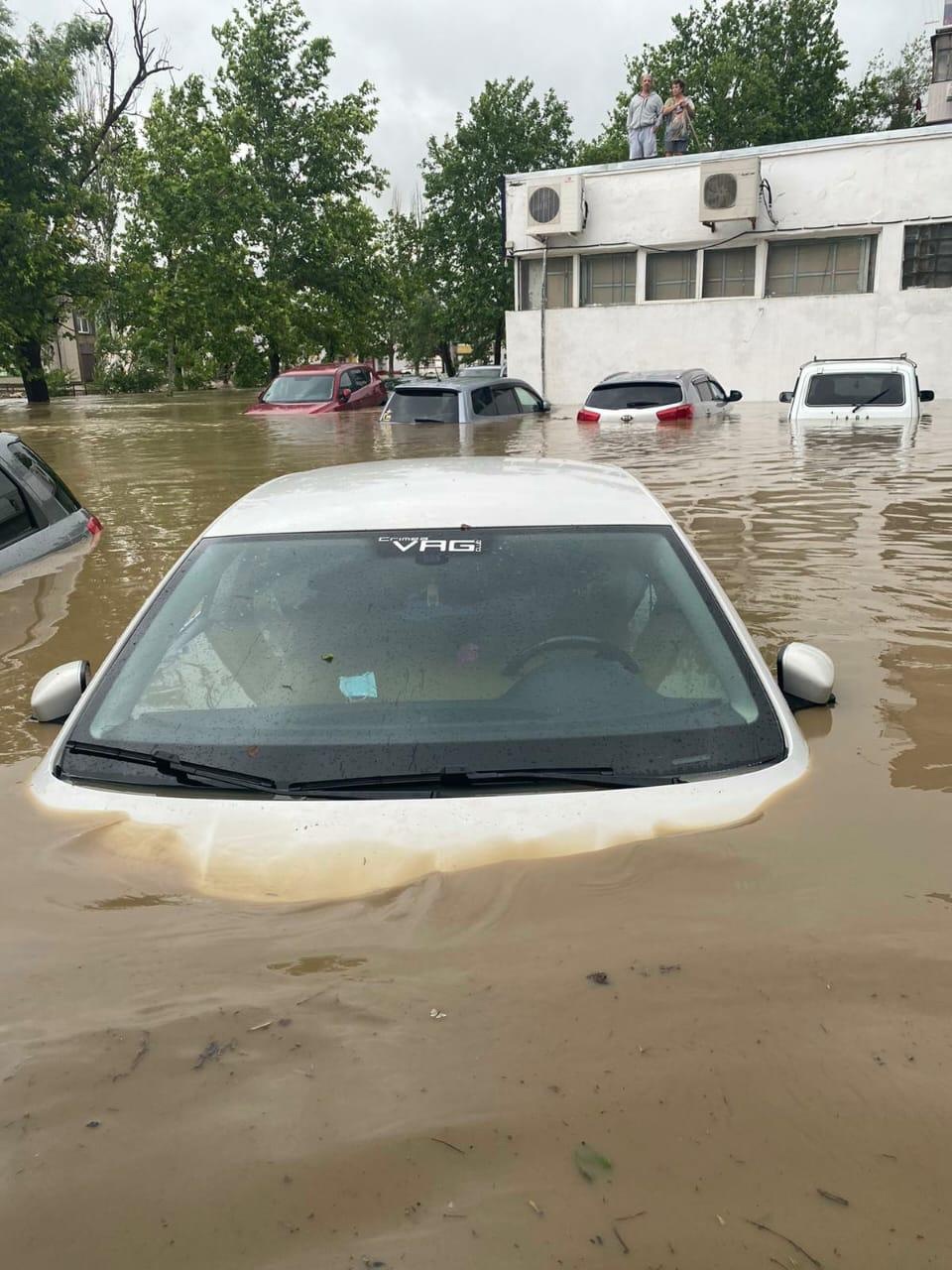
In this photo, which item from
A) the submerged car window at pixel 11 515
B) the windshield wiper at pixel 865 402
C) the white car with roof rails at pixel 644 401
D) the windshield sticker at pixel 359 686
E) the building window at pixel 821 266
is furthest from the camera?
the building window at pixel 821 266

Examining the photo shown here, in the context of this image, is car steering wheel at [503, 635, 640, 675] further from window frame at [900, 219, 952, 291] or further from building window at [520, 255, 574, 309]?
building window at [520, 255, 574, 309]

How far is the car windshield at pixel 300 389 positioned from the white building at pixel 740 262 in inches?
230

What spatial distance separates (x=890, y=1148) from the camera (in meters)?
1.70

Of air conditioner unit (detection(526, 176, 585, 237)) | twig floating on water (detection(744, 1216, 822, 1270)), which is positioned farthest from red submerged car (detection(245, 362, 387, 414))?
twig floating on water (detection(744, 1216, 822, 1270))

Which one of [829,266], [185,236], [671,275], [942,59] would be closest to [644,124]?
[671,275]

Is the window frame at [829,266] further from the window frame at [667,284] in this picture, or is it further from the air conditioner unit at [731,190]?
the window frame at [667,284]

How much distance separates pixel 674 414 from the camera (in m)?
15.1

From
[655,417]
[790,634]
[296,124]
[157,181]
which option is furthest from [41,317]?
[790,634]

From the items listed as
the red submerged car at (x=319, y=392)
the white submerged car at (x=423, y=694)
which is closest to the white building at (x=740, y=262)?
the red submerged car at (x=319, y=392)

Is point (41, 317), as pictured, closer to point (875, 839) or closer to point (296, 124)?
point (296, 124)

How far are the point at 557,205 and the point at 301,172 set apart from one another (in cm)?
1313

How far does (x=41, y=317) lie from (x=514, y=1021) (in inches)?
1074

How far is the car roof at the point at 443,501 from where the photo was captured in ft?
10.4

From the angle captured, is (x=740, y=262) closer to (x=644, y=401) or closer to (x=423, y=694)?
(x=644, y=401)
